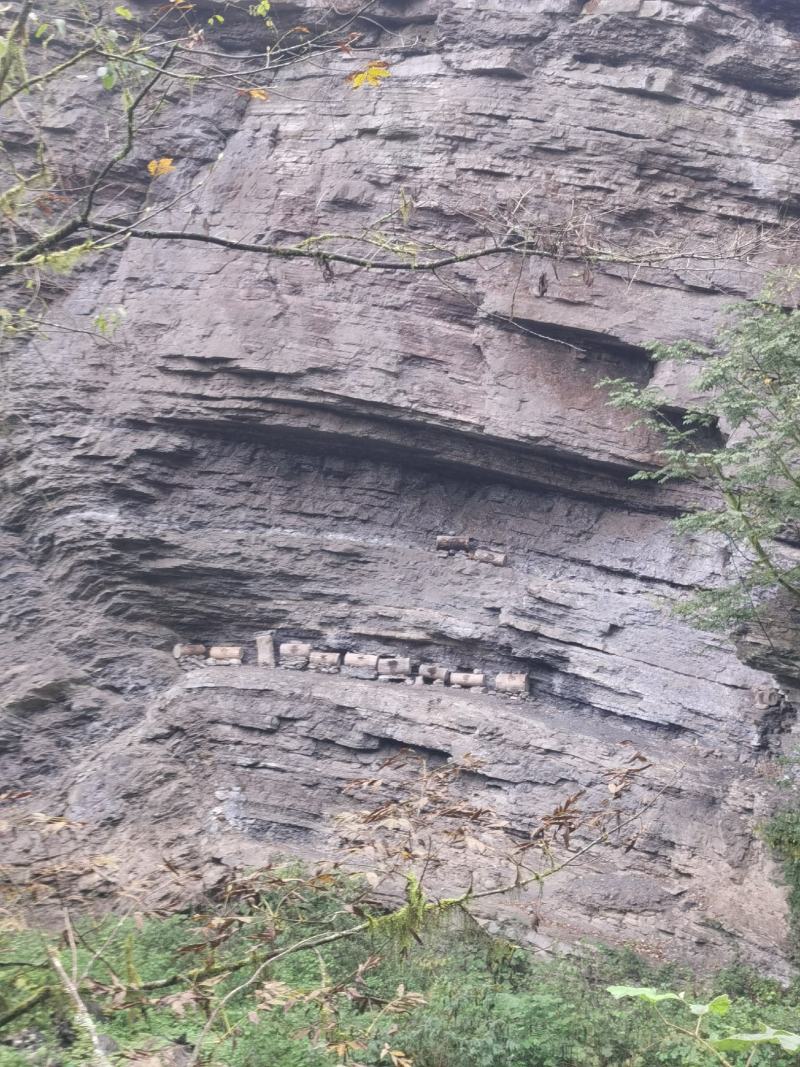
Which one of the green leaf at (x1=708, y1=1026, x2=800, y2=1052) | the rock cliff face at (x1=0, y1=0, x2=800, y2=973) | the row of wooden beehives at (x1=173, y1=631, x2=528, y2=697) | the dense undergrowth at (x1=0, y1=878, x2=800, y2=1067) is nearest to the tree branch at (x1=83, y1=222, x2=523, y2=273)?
the dense undergrowth at (x1=0, y1=878, x2=800, y2=1067)

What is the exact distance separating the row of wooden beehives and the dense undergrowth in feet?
9.75

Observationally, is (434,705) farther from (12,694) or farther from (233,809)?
(12,694)

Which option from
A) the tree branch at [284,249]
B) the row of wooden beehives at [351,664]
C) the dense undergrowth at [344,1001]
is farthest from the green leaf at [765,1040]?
the row of wooden beehives at [351,664]

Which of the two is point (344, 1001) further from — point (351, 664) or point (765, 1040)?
point (351, 664)

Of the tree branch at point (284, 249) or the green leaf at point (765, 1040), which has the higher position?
the tree branch at point (284, 249)

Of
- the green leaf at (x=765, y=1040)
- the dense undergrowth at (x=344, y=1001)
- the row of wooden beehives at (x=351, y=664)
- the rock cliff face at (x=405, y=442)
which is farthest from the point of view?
the row of wooden beehives at (x=351, y=664)

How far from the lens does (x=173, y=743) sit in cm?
932

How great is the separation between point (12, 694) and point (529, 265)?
740 centimetres

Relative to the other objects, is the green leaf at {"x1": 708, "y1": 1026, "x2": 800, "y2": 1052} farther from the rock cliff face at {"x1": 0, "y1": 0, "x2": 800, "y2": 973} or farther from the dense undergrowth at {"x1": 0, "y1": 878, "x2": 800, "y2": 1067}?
the rock cliff face at {"x1": 0, "y1": 0, "x2": 800, "y2": 973}

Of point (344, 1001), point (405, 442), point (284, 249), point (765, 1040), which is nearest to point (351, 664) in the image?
point (405, 442)

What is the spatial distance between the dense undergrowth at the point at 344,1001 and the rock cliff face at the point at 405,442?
82.8 inches

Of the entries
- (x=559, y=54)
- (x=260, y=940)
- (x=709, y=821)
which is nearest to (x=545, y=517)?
(x=709, y=821)

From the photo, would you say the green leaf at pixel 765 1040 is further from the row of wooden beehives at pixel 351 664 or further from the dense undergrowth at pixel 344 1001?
the row of wooden beehives at pixel 351 664

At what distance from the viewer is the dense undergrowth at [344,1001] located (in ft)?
12.5
